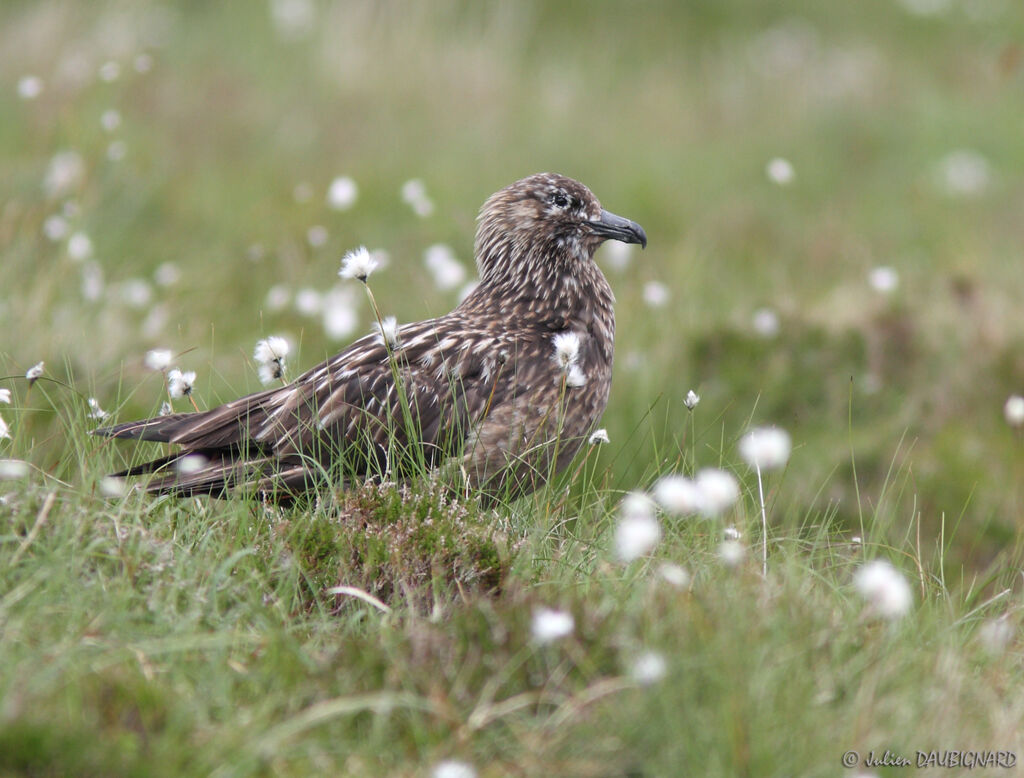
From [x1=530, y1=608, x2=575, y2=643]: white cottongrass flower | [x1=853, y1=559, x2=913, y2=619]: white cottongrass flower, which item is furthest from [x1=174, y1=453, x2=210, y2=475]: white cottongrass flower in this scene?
[x1=853, y1=559, x2=913, y2=619]: white cottongrass flower

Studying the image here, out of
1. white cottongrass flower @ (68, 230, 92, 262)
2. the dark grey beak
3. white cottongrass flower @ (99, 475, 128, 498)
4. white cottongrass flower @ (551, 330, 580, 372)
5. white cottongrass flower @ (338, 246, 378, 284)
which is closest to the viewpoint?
white cottongrass flower @ (99, 475, 128, 498)

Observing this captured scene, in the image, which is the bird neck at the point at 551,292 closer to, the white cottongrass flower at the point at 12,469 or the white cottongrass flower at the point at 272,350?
the white cottongrass flower at the point at 272,350

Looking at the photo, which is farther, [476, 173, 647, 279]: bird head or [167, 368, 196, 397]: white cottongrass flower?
[476, 173, 647, 279]: bird head

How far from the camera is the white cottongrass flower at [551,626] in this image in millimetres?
2342

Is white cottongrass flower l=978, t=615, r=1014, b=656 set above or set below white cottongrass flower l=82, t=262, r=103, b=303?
below

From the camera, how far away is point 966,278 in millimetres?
7344

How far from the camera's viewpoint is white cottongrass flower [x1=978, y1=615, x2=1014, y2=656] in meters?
2.71

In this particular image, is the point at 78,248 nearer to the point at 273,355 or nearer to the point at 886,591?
the point at 273,355

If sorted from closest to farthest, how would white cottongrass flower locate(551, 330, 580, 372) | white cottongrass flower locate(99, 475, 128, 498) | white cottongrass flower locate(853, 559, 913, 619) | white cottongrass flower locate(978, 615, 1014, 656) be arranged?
1. white cottongrass flower locate(853, 559, 913, 619)
2. white cottongrass flower locate(978, 615, 1014, 656)
3. white cottongrass flower locate(99, 475, 128, 498)
4. white cottongrass flower locate(551, 330, 580, 372)

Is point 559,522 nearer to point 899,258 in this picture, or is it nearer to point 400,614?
point 400,614

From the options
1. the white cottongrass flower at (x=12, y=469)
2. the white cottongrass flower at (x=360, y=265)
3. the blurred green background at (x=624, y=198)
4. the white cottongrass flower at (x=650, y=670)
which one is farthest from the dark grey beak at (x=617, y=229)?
the white cottongrass flower at (x=650, y=670)

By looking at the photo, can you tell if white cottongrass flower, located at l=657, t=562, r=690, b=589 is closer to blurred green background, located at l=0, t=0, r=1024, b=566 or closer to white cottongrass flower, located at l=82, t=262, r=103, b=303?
blurred green background, located at l=0, t=0, r=1024, b=566

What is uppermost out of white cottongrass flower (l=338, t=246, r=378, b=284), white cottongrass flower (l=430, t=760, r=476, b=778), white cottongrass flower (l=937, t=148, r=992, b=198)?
white cottongrass flower (l=338, t=246, r=378, b=284)

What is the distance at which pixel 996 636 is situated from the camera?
2725 millimetres
